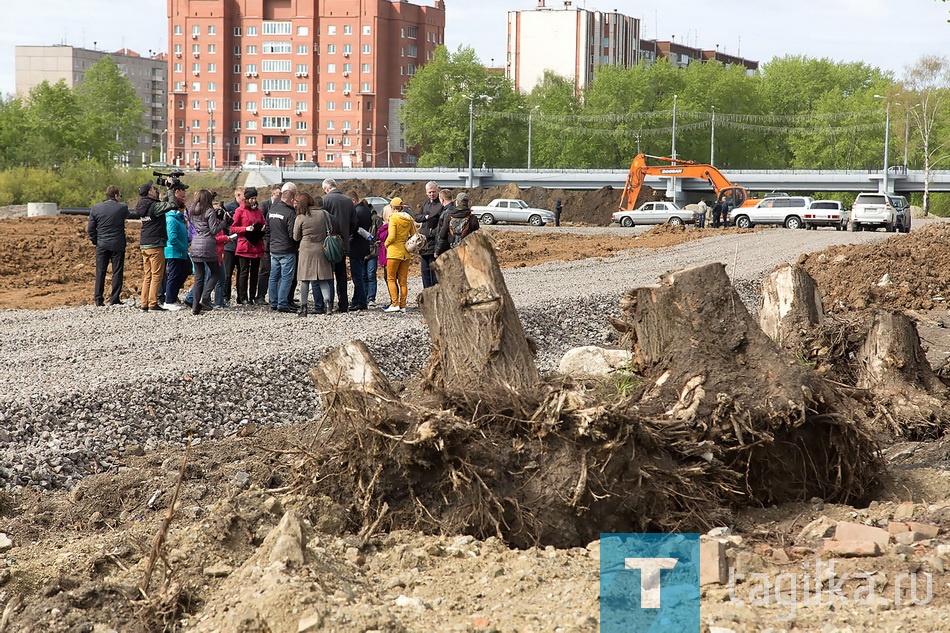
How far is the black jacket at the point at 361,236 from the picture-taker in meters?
13.7

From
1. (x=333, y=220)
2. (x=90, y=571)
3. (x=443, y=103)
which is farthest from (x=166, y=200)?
(x=443, y=103)

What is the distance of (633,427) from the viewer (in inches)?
200

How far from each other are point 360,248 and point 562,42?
11418 centimetres

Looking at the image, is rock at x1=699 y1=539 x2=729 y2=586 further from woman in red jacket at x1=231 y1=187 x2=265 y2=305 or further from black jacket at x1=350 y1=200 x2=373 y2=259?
woman in red jacket at x1=231 y1=187 x2=265 y2=305

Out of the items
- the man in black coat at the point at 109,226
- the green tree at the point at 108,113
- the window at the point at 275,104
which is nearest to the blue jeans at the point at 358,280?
the man in black coat at the point at 109,226

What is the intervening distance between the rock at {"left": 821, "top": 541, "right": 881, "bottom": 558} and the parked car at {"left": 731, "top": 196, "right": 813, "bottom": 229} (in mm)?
39835

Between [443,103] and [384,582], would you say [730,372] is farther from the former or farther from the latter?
[443,103]

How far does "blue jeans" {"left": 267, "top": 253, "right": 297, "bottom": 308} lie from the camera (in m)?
13.0

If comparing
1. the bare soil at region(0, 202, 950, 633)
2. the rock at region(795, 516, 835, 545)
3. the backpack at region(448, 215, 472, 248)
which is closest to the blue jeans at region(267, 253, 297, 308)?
the backpack at region(448, 215, 472, 248)

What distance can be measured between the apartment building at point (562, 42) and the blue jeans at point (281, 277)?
111454 millimetres

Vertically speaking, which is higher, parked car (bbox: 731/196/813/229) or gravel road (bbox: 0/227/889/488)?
parked car (bbox: 731/196/813/229)

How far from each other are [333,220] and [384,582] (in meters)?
8.85

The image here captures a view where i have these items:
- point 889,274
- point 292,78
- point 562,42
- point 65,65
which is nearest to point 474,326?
point 889,274

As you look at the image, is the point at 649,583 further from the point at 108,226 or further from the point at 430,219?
the point at 108,226
